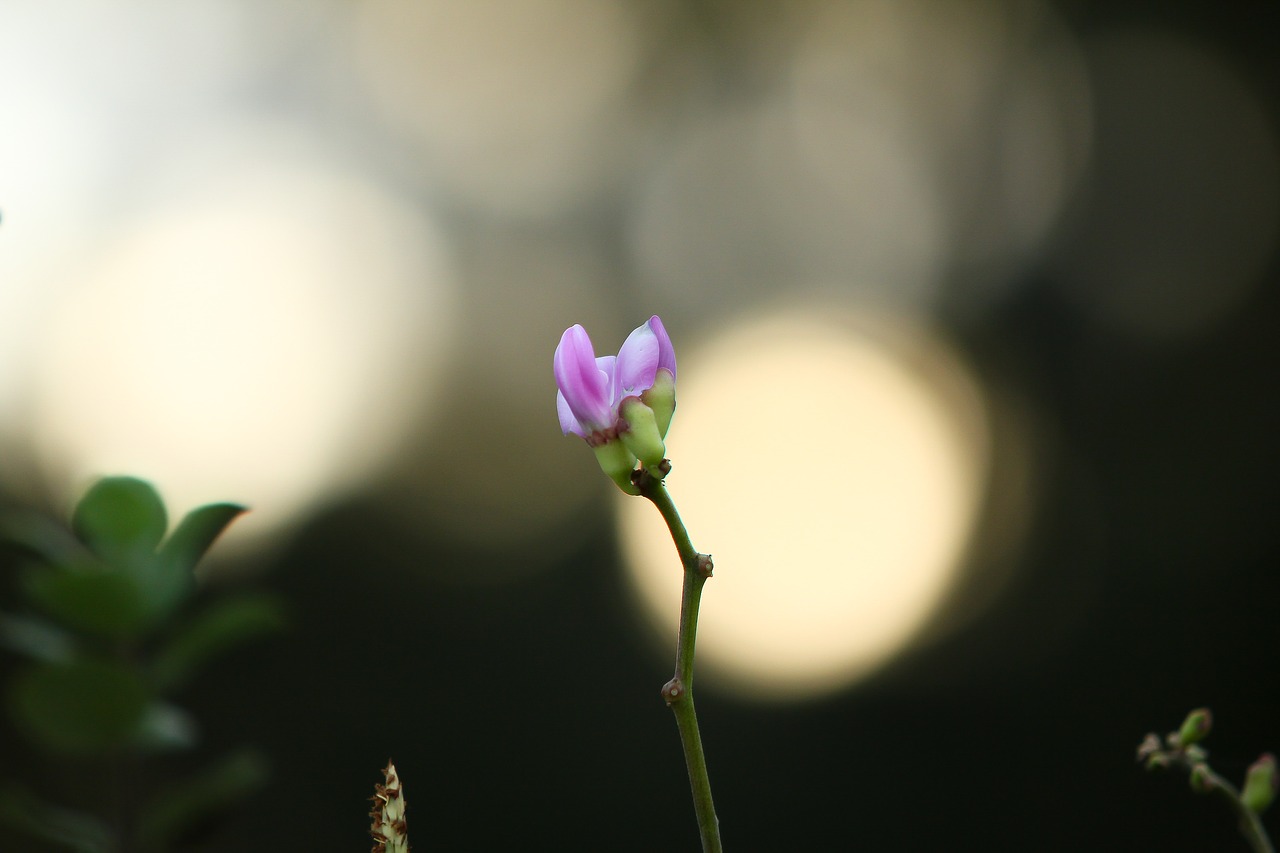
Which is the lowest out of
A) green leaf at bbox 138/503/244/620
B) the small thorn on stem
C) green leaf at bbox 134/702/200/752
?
green leaf at bbox 134/702/200/752

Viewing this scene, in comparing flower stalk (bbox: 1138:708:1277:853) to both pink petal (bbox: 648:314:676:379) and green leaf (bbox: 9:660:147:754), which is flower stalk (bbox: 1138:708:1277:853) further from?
green leaf (bbox: 9:660:147:754)

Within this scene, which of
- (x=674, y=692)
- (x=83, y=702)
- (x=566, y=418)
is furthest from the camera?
(x=566, y=418)

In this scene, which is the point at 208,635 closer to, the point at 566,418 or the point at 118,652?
the point at 118,652

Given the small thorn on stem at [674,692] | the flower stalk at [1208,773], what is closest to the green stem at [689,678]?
the small thorn on stem at [674,692]

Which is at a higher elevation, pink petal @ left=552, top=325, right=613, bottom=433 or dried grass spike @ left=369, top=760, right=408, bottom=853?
pink petal @ left=552, top=325, right=613, bottom=433

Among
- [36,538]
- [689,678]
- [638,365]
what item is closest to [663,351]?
[638,365]

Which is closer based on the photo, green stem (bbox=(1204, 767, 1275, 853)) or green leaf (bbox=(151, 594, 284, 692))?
green leaf (bbox=(151, 594, 284, 692))

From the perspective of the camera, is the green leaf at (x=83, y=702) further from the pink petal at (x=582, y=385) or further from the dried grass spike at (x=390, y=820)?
the pink petal at (x=582, y=385)

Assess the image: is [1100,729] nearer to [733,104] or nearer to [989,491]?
[989,491]

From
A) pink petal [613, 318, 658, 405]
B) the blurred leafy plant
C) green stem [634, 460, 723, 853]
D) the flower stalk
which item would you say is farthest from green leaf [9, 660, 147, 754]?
the flower stalk
